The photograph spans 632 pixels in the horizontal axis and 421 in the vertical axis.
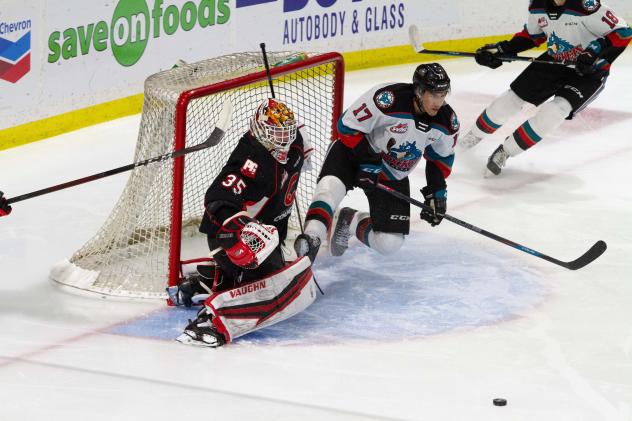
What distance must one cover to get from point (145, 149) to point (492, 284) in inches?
53.5

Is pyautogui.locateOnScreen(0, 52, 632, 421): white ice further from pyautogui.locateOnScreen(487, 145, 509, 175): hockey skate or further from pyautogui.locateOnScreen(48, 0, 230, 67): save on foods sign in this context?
pyautogui.locateOnScreen(48, 0, 230, 67): save on foods sign

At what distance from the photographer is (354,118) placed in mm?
4336

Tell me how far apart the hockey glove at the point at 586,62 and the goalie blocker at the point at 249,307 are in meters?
2.01

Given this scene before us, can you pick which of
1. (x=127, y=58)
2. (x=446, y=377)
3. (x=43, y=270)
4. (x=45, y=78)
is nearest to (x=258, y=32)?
(x=127, y=58)

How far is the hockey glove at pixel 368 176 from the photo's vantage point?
438 centimetres

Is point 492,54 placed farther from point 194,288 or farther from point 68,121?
point 194,288

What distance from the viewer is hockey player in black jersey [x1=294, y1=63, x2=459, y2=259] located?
14.0 ft

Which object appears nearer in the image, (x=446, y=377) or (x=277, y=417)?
(x=277, y=417)

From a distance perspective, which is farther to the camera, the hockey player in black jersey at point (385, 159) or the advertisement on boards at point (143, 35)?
the advertisement on boards at point (143, 35)

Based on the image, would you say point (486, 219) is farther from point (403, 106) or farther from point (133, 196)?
point (133, 196)

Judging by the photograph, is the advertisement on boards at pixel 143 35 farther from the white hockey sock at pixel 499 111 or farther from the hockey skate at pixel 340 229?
the hockey skate at pixel 340 229

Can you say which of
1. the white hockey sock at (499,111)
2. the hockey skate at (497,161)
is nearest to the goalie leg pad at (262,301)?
the hockey skate at (497,161)

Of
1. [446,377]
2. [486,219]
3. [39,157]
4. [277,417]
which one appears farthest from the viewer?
[39,157]

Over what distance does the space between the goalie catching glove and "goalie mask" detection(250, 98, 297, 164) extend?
10.5 inches
